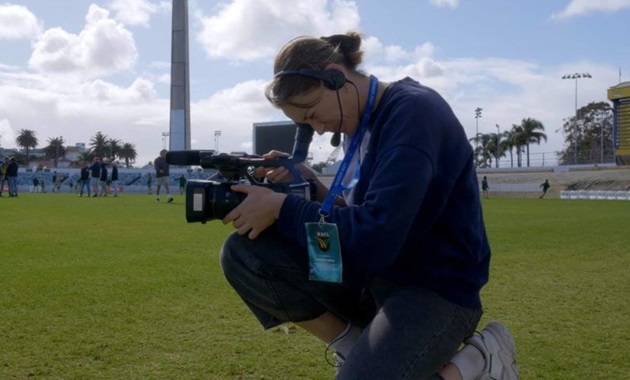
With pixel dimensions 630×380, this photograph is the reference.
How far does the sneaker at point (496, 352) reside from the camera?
245 cm

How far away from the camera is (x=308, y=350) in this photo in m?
3.61

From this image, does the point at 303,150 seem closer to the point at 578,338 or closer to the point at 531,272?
the point at 578,338

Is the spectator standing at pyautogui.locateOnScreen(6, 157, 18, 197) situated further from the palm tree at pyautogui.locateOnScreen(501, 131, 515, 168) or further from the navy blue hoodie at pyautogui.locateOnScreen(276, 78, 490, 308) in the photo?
the palm tree at pyautogui.locateOnScreen(501, 131, 515, 168)

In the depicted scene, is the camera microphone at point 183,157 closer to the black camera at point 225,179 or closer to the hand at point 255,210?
the black camera at point 225,179

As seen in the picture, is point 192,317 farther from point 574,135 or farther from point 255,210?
point 574,135

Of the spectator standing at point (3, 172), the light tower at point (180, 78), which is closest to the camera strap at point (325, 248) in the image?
the spectator standing at point (3, 172)

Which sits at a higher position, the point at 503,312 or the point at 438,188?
the point at 438,188

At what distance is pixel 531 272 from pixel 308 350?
372cm

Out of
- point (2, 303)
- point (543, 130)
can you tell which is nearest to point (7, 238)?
point (2, 303)

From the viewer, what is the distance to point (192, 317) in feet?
14.4

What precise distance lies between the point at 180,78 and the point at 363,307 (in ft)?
191

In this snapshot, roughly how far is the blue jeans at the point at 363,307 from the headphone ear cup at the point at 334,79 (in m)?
0.60

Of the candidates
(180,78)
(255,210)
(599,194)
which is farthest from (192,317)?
(180,78)

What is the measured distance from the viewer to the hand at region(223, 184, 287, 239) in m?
2.35
